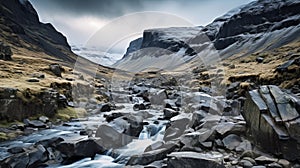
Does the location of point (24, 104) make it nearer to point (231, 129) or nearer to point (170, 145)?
point (170, 145)

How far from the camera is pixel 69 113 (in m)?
32.3

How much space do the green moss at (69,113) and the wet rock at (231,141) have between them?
21.0m

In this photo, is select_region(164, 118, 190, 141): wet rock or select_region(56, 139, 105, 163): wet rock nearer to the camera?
select_region(56, 139, 105, 163): wet rock

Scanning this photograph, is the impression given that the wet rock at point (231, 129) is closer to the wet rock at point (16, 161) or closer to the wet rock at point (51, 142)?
the wet rock at point (51, 142)

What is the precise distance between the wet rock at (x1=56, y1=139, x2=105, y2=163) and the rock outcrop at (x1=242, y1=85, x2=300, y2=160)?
34.1 feet

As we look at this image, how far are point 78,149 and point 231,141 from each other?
391 inches

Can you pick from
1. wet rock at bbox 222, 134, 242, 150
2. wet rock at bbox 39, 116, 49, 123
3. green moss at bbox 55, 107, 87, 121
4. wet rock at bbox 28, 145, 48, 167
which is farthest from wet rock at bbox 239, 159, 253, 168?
green moss at bbox 55, 107, 87, 121

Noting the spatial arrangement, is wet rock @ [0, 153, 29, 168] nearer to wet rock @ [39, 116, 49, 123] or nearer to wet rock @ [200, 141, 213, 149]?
wet rock @ [200, 141, 213, 149]

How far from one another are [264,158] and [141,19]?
32.7 metres

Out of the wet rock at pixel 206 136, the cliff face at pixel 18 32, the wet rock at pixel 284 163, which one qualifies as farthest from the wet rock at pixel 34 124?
the cliff face at pixel 18 32

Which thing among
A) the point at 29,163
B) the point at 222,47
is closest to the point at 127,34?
the point at 29,163

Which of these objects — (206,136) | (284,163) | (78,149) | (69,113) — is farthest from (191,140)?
(69,113)

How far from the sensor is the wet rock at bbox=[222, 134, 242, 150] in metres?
14.2

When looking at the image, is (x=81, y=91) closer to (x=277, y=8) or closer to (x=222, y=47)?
(x=222, y=47)
